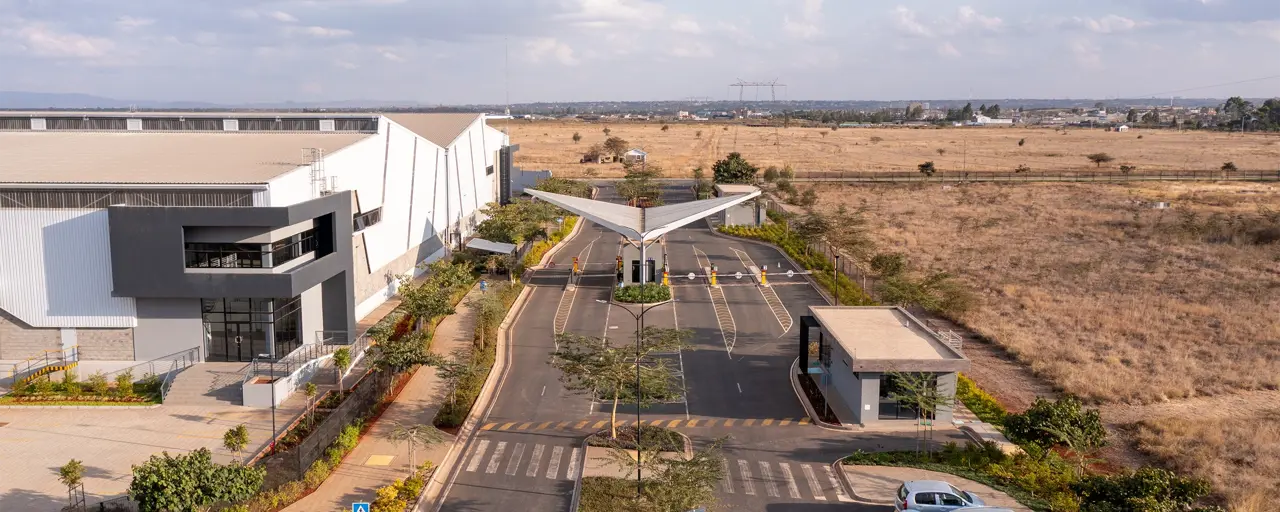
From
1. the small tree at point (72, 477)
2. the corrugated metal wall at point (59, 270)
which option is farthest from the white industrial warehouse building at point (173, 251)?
the small tree at point (72, 477)

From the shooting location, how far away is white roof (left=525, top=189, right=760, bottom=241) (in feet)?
174

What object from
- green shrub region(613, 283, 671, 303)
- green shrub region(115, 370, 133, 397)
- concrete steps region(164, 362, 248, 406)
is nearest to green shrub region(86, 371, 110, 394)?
green shrub region(115, 370, 133, 397)

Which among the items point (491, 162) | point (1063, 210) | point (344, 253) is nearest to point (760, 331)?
point (344, 253)

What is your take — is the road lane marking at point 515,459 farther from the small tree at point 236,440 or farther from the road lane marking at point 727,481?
the small tree at point 236,440

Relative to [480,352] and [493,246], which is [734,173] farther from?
[480,352]

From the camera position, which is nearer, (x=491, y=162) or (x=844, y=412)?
(x=844, y=412)

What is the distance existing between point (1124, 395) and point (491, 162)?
187 ft

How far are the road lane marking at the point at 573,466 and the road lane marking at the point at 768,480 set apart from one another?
5.68m

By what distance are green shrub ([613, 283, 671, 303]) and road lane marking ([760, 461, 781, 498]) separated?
22.8 meters

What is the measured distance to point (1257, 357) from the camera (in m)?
38.8

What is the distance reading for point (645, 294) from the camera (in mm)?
50156

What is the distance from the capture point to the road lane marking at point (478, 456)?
92.4 feet

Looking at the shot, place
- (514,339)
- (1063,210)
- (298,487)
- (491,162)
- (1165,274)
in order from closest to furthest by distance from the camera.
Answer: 1. (298,487)
2. (514,339)
3. (1165,274)
4. (491,162)
5. (1063,210)

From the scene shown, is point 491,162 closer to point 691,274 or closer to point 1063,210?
point 691,274
